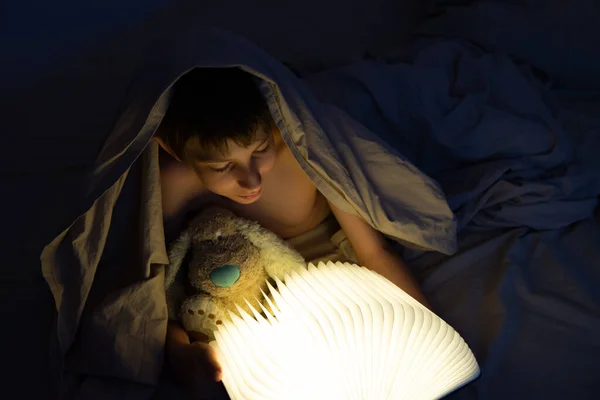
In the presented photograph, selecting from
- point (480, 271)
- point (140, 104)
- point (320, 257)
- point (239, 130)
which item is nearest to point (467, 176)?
point (480, 271)

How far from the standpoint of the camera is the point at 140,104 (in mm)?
809

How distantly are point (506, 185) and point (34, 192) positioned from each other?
920mm

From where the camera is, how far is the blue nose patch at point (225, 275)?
2.88 feet

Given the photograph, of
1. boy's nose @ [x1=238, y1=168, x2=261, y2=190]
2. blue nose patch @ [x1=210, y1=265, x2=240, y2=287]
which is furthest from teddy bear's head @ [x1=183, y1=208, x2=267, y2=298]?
boy's nose @ [x1=238, y1=168, x2=261, y2=190]

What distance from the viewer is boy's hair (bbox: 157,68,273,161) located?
2.62ft

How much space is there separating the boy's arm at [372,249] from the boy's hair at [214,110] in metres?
0.25

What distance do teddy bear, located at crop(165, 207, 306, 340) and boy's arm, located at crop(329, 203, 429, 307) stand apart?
0.10 metres

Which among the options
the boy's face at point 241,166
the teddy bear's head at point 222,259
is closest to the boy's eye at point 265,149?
the boy's face at point 241,166

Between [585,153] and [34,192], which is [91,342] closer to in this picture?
[34,192]

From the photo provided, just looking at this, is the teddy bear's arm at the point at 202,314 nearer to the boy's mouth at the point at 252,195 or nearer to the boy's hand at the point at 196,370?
the boy's hand at the point at 196,370

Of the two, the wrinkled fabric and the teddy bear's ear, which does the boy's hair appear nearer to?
the wrinkled fabric

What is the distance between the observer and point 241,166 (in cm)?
84

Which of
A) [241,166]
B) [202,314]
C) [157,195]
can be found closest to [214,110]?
[241,166]

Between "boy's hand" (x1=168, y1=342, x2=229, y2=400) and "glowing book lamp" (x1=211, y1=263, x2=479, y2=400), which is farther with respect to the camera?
"boy's hand" (x1=168, y1=342, x2=229, y2=400)
